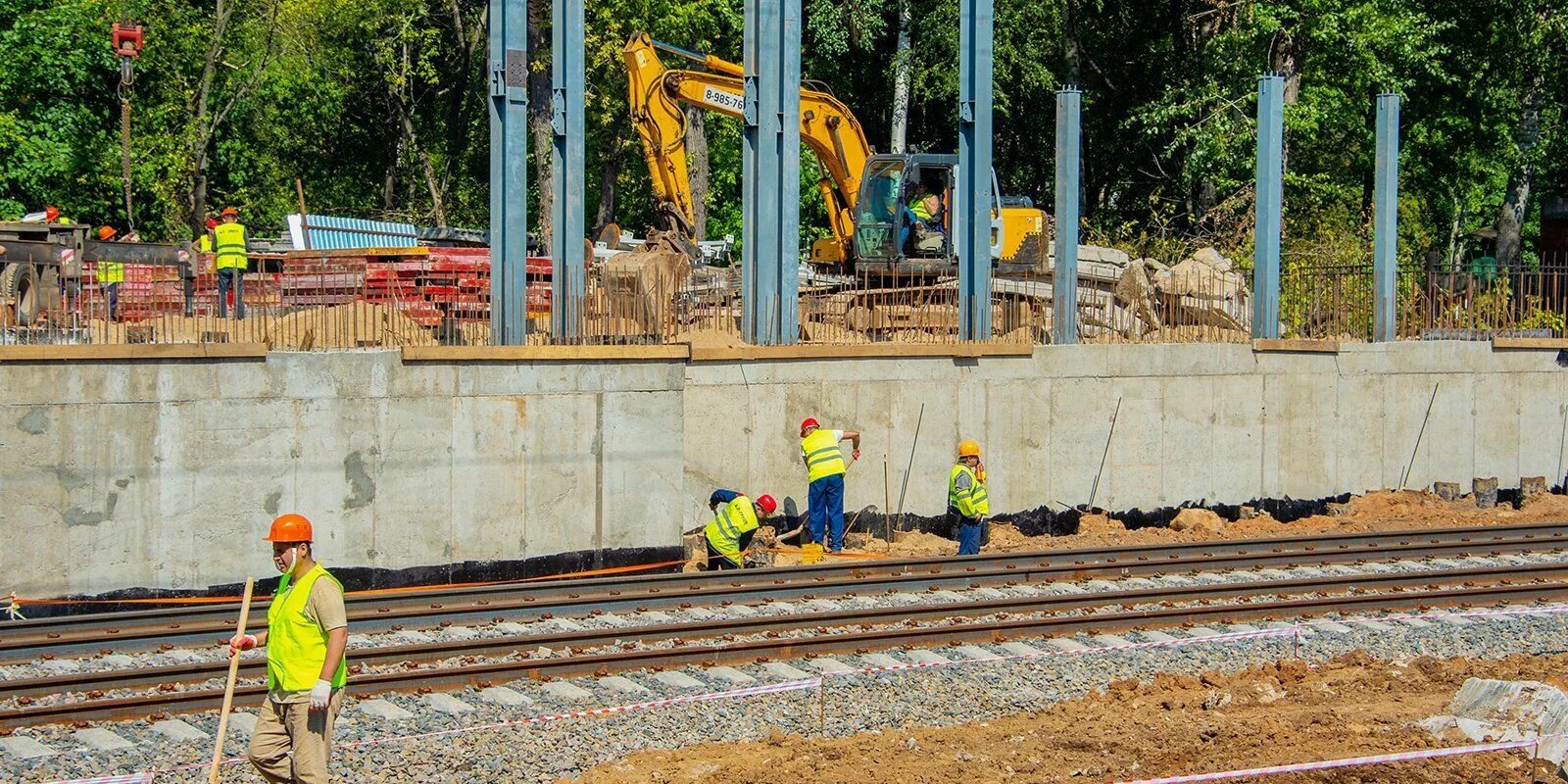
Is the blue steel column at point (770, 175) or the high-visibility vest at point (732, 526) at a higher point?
the blue steel column at point (770, 175)

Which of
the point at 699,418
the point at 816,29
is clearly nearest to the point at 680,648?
the point at 699,418

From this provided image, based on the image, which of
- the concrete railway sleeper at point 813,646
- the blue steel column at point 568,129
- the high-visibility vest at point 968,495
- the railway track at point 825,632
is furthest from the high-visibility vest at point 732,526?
the blue steel column at point 568,129

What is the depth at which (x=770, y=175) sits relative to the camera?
19.1m

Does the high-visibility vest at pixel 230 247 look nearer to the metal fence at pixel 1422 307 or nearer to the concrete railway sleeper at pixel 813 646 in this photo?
the concrete railway sleeper at pixel 813 646

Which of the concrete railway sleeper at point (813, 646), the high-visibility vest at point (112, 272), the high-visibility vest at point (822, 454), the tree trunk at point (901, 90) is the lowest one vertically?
the concrete railway sleeper at point (813, 646)

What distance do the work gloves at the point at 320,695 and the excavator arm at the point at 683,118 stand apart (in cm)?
1540

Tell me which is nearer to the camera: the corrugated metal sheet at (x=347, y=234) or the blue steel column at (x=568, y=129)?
the blue steel column at (x=568, y=129)

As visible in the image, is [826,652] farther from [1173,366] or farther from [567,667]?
[1173,366]

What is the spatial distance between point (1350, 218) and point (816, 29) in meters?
11.7

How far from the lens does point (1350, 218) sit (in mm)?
34156

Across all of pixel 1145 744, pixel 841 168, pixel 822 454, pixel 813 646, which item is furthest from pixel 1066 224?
pixel 1145 744

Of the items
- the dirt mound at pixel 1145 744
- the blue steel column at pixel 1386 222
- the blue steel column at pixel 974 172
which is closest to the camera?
the dirt mound at pixel 1145 744

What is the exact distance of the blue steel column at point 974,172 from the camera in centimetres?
2006

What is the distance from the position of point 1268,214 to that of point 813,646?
40.5 ft
